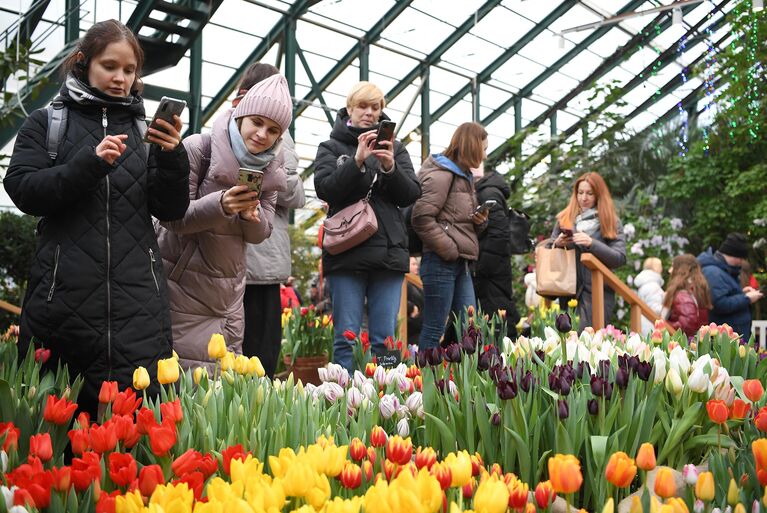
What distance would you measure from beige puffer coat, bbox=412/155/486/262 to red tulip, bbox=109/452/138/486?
2.46m

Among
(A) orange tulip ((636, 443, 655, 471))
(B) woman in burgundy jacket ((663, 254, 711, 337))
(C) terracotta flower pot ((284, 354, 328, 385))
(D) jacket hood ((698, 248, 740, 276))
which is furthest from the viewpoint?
(D) jacket hood ((698, 248, 740, 276))

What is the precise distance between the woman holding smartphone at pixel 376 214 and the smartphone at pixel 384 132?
2 cm

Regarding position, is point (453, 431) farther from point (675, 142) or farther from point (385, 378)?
point (675, 142)

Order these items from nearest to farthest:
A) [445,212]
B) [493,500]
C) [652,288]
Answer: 1. [493,500]
2. [445,212]
3. [652,288]

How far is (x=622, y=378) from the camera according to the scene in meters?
1.53

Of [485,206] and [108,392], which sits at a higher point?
[485,206]

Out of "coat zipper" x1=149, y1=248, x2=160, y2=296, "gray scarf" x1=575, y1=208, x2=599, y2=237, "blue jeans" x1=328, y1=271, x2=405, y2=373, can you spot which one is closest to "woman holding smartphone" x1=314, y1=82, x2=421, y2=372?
"blue jeans" x1=328, y1=271, x2=405, y2=373

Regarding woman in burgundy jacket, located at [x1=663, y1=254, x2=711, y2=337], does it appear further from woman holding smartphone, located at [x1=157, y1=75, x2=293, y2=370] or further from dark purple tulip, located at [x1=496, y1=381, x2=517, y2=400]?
dark purple tulip, located at [x1=496, y1=381, x2=517, y2=400]

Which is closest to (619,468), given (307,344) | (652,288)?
(307,344)

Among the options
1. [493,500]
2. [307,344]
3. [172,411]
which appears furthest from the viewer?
[307,344]

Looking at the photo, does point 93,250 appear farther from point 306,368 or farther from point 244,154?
point 306,368

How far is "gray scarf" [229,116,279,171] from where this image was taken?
2281mm

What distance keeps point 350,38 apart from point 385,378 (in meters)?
12.1

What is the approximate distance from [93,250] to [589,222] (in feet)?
10.1
